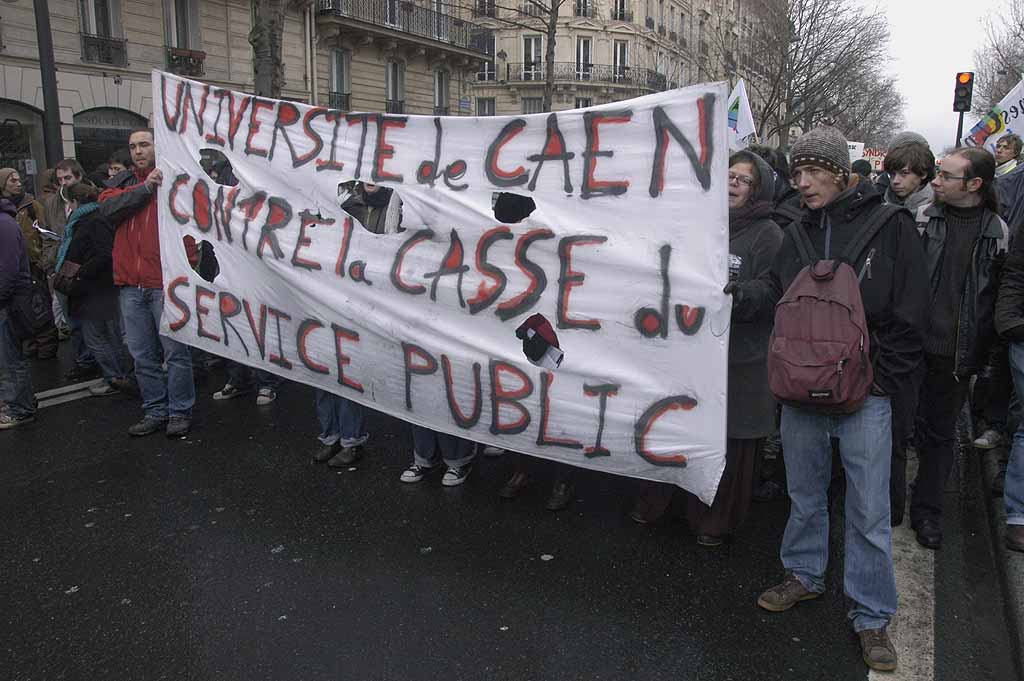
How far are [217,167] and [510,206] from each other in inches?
83.3

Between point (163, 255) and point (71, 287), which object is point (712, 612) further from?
point (71, 287)

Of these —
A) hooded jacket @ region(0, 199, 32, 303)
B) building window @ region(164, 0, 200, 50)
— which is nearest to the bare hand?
hooded jacket @ region(0, 199, 32, 303)

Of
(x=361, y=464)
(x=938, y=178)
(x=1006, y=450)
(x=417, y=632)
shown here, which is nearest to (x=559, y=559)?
(x=417, y=632)

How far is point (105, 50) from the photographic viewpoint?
17.2m

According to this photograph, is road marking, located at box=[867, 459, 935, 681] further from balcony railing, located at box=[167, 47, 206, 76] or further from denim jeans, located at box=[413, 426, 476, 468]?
balcony railing, located at box=[167, 47, 206, 76]

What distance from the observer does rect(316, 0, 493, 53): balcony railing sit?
23.6 metres

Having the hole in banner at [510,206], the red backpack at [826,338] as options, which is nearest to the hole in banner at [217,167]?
the hole in banner at [510,206]

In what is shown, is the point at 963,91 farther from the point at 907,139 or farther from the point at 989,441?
the point at 907,139

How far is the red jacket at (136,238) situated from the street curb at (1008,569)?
4.97 meters

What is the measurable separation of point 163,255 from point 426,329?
7.01ft

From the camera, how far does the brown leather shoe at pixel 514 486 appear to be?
4324 millimetres

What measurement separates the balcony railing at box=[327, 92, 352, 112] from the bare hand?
19473 millimetres

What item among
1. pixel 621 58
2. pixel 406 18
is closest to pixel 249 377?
pixel 406 18

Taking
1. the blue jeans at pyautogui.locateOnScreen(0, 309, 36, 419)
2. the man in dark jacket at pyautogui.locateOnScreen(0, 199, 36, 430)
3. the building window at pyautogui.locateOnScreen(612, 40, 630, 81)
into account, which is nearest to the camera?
the man in dark jacket at pyautogui.locateOnScreen(0, 199, 36, 430)
